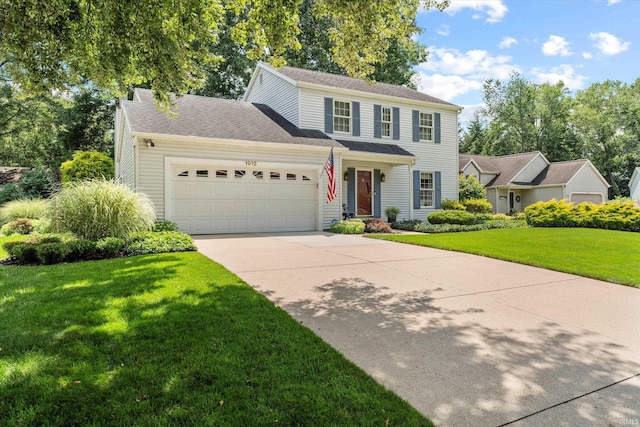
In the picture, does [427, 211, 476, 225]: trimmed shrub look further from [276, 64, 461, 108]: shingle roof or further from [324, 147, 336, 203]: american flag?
[276, 64, 461, 108]: shingle roof

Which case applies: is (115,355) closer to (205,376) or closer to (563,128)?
(205,376)

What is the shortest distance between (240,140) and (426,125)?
10.2m

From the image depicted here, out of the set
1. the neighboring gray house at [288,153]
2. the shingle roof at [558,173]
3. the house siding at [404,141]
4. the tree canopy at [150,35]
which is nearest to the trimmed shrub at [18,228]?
the neighboring gray house at [288,153]

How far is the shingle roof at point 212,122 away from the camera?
11.2 meters

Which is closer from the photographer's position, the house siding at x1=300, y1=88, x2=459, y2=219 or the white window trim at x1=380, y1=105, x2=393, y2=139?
the house siding at x1=300, y1=88, x2=459, y2=219

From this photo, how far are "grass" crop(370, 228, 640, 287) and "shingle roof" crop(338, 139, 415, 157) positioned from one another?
555cm

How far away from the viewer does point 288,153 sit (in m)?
12.5

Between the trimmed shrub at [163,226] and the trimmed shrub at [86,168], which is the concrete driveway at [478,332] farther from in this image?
the trimmed shrub at [86,168]

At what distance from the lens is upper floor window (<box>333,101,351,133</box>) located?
52.3ft

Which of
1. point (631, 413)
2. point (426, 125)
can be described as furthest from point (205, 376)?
point (426, 125)

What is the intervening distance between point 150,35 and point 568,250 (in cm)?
918

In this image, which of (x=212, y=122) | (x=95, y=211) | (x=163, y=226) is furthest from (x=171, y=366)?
(x=212, y=122)

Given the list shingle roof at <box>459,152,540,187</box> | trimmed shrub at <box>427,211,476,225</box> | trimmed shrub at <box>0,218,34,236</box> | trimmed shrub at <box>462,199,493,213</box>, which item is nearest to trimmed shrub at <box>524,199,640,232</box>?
trimmed shrub at <box>427,211,476,225</box>

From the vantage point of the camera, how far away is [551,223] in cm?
1398
